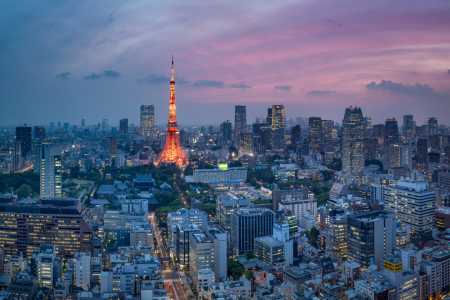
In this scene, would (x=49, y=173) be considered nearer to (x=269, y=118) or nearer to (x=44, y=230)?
(x=44, y=230)

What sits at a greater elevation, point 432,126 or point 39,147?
point 432,126

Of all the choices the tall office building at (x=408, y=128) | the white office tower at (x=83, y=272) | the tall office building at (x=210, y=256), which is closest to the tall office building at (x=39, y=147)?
the white office tower at (x=83, y=272)

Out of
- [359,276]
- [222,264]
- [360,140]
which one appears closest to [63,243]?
[222,264]

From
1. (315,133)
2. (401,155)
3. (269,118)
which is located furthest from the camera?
(269,118)

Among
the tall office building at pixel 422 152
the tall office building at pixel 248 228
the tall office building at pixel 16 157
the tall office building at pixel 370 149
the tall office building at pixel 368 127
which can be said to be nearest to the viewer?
the tall office building at pixel 248 228

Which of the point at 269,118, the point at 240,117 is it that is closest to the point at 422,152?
the point at 269,118

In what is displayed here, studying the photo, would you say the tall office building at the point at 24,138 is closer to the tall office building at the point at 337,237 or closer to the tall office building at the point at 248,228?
the tall office building at the point at 248,228
